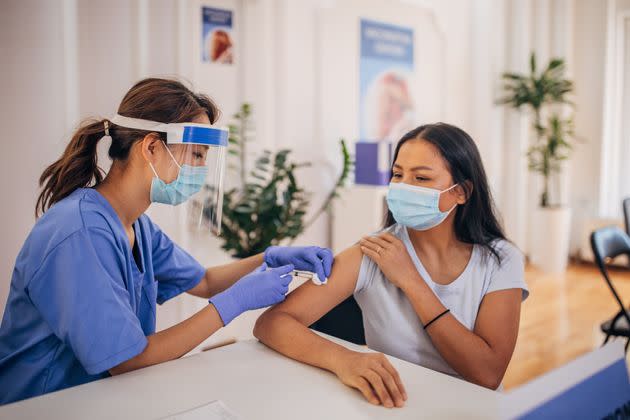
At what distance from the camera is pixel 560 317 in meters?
3.77

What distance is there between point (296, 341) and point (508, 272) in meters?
0.58

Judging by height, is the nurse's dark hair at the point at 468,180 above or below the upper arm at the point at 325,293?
above

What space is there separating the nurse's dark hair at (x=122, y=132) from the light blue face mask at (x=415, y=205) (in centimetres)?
55

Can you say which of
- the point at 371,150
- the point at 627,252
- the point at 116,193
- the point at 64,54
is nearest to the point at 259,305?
the point at 116,193

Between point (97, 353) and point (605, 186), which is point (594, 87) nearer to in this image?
point (605, 186)

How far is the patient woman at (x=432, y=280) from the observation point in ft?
4.14

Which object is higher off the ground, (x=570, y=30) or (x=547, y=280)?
(x=570, y=30)

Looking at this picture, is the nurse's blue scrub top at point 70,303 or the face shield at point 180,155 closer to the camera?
the nurse's blue scrub top at point 70,303

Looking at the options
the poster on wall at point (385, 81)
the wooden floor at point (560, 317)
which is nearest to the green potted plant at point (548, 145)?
the wooden floor at point (560, 317)

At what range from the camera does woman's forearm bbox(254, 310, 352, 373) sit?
1101 mm

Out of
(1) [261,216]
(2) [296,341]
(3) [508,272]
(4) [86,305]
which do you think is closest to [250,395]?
(2) [296,341]

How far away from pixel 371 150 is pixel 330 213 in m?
0.58

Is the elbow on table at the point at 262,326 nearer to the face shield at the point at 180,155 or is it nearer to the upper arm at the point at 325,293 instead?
the upper arm at the point at 325,293

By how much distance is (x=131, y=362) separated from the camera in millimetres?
1085
